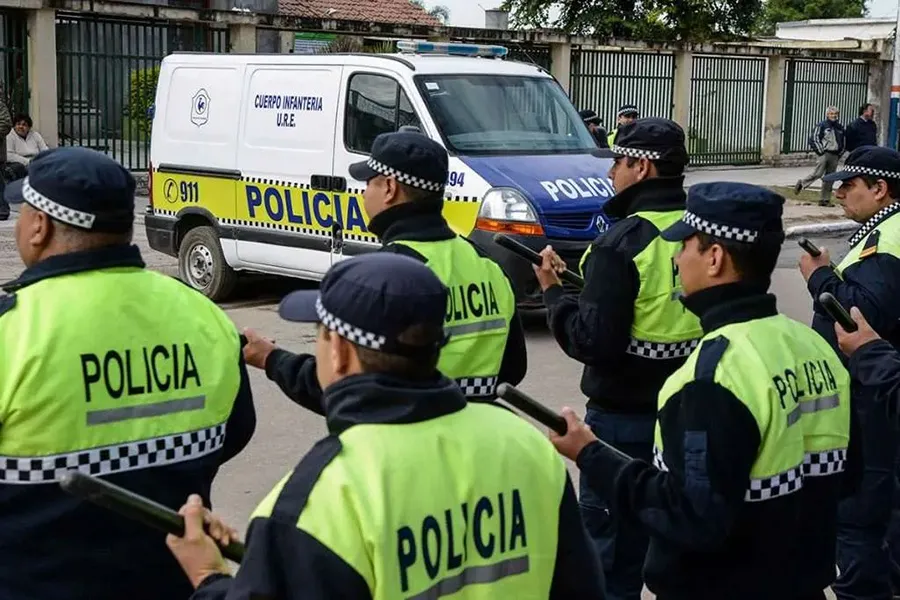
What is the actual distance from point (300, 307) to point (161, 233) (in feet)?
32.3

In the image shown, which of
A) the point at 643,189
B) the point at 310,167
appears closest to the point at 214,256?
the point at 310,167

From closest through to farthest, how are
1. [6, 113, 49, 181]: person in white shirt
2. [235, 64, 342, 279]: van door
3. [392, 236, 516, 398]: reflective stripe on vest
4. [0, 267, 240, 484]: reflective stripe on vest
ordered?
[0, 267, 240, 484]: reflective stripe on vest → [392, 236, 516, 398]: reflective stripe on vest → [235, 64, 342, 279]: van door → [6, 113, 49, 181]: person in white shirt

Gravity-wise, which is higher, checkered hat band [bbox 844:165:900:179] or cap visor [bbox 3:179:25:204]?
cap visor [bbox 3:179:25:204]

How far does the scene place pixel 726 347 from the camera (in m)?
3.17

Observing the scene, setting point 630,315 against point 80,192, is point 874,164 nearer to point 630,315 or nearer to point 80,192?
point 630,315

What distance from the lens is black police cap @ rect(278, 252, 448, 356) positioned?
226cm

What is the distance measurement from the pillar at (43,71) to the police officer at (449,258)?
571 inches

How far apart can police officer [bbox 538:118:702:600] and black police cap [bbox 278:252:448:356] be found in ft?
7.26

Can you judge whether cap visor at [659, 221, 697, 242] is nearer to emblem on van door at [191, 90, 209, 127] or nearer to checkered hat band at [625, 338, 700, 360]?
checkered hat band at [625, 338, 700, 360]

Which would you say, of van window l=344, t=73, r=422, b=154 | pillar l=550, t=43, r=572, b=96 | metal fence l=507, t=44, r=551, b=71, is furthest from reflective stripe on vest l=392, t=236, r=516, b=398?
pillar l=550, t=43, r=572, b=96

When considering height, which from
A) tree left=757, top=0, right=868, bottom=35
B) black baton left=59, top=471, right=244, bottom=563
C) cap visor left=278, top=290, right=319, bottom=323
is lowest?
black baton left=59, top=471, right=244, bottom=563

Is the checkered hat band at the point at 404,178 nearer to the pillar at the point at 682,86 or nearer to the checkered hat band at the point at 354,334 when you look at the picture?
the checkered hat band at the point at 354,334

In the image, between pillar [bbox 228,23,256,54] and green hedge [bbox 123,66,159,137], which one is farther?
pillar [bbox 228,23,256,54]

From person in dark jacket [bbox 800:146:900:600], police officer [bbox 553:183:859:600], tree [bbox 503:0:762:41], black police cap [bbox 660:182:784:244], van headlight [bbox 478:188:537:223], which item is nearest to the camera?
police officer [bbox 553:183:859:600]
